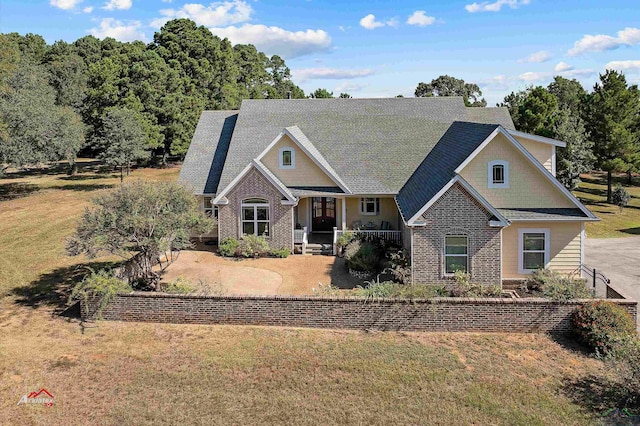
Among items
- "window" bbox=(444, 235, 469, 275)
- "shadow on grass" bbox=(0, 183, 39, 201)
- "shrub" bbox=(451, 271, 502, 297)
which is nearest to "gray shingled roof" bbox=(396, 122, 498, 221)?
"window" bbox=(444, 235, 469, 275)

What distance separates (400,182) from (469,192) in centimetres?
835

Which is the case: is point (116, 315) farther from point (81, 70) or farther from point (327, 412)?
point (81, 70)

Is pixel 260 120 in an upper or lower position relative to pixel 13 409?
upper

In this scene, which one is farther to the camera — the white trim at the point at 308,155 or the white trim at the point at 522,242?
the white trim at the point at 308,155

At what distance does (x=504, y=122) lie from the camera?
100 feet

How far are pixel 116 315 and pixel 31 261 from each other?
435 inches

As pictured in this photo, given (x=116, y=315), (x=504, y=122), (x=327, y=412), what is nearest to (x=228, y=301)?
(x=116, y=315)

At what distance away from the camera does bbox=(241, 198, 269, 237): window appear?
2528 cm

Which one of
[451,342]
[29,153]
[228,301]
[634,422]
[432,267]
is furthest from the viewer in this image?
[29,153]

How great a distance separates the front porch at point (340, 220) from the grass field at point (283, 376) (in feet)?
32.3

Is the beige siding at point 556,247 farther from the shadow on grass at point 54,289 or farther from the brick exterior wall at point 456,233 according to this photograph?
the shadow on grass at point 54,289

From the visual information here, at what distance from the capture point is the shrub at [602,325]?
14.4 meters

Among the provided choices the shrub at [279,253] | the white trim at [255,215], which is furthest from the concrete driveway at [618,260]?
the white trim at [255,215]

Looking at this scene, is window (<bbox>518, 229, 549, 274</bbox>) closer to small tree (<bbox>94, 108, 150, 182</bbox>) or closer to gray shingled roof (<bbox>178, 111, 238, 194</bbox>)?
gray shingled roof (<bbox>178, 111, 238, 194</bbox>)
